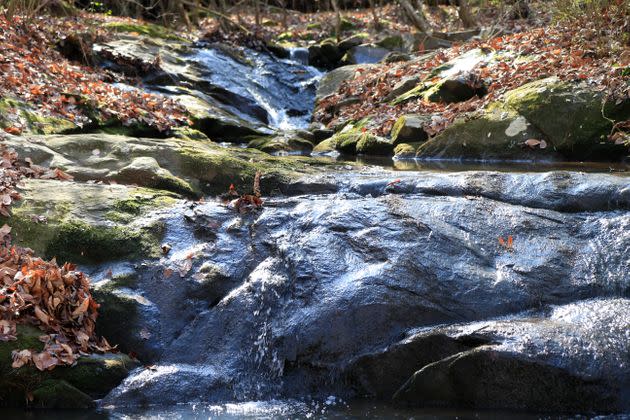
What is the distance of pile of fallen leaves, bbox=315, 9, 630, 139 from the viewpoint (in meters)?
9.23

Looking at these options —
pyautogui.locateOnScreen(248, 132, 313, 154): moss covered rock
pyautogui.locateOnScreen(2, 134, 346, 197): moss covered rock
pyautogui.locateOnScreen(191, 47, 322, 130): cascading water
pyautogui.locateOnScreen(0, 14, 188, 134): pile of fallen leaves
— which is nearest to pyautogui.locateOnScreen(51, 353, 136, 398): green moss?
pyautogui.locateOnScreen(2, 134, 346, 197): moss covered rock

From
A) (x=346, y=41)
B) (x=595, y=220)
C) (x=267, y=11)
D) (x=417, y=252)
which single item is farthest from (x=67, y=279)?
(x=267, y=11)

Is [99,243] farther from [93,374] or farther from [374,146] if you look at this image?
[374,146]

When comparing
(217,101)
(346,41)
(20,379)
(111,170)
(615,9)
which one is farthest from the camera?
(346,41)

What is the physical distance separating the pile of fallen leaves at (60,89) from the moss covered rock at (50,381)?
12.9 feet

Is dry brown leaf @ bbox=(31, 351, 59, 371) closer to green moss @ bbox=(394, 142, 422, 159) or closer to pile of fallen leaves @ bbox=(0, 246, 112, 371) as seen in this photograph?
pile of fallen leaves @ bbox=(0, 246, 112, 371)

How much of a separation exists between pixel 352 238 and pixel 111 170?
266 cm

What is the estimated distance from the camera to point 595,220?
194 inches

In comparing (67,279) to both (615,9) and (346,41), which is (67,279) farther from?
(346,41)

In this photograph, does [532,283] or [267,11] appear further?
[267,11]

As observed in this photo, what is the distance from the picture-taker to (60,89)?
388 inches

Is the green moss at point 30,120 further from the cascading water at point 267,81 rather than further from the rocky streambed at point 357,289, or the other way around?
the cascading water at point 267,81

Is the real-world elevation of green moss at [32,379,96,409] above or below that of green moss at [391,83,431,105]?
below

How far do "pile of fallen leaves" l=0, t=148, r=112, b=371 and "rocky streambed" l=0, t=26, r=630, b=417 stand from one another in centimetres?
13
